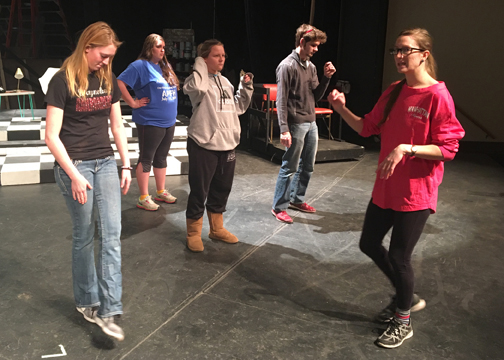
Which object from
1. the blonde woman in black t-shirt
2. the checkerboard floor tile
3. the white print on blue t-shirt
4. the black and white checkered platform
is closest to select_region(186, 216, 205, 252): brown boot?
the blonde woman in black t-shirt

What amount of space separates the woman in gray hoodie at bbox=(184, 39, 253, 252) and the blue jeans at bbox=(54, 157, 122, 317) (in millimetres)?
910

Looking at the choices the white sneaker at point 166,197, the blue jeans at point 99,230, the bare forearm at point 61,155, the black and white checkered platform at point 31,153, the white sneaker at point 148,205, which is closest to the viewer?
the bare forearm at point 61,155

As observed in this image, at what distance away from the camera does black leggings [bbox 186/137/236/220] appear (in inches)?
119

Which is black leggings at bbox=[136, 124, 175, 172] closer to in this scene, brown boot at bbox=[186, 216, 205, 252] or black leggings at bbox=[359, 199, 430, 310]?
brown boot at bbox=[186, 216, 205, 252]

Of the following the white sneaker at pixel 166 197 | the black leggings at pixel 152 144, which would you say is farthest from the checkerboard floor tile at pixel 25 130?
the black leggings at pixel 152 144

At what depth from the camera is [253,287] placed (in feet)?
8.91

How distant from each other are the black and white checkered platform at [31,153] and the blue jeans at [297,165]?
160 cm

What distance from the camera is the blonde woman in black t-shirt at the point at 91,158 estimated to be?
194 cm

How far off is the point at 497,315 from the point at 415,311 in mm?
424

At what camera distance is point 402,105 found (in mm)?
2051

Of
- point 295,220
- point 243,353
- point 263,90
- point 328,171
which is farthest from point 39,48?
point 243,353

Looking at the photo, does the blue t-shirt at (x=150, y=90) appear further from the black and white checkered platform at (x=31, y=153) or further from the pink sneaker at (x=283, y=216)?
the black and white checkered platform at (x=31, y=153)

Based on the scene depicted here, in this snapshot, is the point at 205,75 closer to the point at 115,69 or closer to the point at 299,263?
the point at 299,263

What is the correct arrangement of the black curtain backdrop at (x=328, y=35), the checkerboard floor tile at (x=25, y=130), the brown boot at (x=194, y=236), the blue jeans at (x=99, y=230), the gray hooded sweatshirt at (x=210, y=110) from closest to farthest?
the blue jeans at (x=99, y=230) → the gray hooded sweatshirt at (x=210, y=110) → the brown boot at (x=194, y=236) → the checkerboard floor tile at (x=25, y=130) → the black curtain backdrop at (x=328, y=35)
